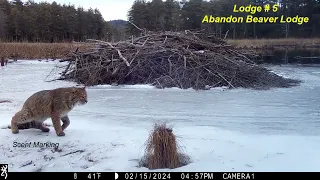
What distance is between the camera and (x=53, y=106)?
530 cm

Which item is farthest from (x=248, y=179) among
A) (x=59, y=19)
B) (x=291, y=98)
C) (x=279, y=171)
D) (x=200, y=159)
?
(x=59, y=19)

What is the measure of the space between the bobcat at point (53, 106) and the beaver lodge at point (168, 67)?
6.36m

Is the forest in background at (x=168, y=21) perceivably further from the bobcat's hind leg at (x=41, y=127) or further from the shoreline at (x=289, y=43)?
the bobcat's hind leg at (x=41, y=127)

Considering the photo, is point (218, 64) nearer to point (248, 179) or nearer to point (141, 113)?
point (141, 113)

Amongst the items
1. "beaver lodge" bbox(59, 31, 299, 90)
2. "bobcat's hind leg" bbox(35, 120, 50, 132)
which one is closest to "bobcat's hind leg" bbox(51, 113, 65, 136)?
"bobcat's hind leg" bbox(35, 120, 50, 132)

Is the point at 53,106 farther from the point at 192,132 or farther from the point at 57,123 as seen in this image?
the point at 192,132

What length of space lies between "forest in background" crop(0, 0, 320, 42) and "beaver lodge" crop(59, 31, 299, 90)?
3434cm

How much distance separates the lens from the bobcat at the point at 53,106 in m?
5.26

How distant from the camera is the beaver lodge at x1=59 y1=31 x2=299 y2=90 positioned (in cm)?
1198

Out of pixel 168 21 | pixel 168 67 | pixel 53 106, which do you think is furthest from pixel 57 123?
pixel 168 21

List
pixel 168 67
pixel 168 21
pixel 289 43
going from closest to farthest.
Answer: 1. pixel 168 67
2. pixel 289 43
3. pixel 168 21

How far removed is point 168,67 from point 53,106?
25.2 feet

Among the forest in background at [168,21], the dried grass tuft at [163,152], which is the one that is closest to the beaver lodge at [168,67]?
the dried grass tuft at [163,152]

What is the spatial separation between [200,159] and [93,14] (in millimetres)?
68787
